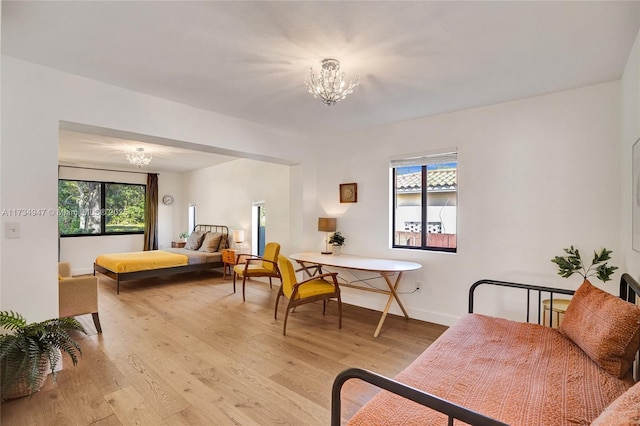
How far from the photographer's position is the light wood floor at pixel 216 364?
2043mm

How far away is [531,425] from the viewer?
1142 mm

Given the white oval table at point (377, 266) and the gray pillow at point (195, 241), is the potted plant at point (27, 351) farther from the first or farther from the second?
the gray pillow at point (195, 241)

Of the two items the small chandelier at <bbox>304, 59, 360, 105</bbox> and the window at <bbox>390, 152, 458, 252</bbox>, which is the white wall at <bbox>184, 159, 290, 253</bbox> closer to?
Answer: the window at <bbox>390, 152, 458, 252</bbox>

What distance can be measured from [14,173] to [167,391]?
2.02 meters

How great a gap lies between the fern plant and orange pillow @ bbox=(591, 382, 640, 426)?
2120 millimetres

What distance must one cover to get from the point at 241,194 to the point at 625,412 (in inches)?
252

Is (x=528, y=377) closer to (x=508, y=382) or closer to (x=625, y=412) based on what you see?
(x=508, y=382)

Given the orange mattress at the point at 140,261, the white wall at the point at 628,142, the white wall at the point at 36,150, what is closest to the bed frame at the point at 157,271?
the orange mattress at the point at 140,261

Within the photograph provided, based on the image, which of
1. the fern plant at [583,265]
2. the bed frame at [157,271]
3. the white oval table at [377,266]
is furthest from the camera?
the bed frame at [157,271]

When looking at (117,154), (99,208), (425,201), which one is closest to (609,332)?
(425,201)

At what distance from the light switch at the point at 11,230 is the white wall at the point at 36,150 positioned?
0.10 feet

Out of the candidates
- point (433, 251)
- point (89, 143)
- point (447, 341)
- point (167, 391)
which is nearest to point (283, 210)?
point (433, 251)

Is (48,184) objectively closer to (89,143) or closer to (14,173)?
(14,173)

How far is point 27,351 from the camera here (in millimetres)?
2018
